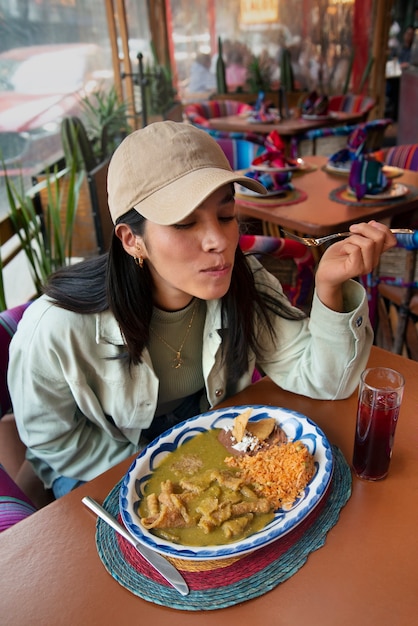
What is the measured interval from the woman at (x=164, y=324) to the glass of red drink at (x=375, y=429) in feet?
0.74

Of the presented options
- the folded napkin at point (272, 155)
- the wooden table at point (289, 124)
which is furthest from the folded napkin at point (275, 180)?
the wooden table at point (289, 124)

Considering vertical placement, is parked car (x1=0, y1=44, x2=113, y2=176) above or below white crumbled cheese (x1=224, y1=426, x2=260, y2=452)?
above

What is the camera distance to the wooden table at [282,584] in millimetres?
733

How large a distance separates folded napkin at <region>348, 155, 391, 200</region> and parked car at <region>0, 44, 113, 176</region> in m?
1.83

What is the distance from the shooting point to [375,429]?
3.06ft

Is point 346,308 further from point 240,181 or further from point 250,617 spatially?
point 250,617

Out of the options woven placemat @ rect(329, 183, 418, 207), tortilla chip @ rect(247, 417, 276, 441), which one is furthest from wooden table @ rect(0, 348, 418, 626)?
woven placemat @ rect(329, 183, 418, 207)

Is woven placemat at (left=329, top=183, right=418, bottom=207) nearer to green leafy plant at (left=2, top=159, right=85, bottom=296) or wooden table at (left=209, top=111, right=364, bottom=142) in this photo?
green leafy plant at (left=2, top=159, right=85, bottom=296)

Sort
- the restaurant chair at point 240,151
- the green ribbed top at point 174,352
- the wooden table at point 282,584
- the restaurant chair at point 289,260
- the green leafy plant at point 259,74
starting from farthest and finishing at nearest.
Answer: the green leafy plant at point 259,74
the restaurant chair at point 240,151
the restaurant chair at point 289,260
the green ribbed top at point 174,352
the wooden table at point 282,584

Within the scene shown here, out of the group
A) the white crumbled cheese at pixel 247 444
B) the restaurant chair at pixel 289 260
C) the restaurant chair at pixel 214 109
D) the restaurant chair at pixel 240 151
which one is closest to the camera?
the white crumbled cheese at pixel 247 444

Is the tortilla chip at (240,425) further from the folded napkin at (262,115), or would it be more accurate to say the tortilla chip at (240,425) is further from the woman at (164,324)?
the folded napkin at (262,115)

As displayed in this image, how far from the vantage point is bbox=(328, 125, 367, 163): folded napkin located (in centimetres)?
289

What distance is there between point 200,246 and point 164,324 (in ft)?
1.08

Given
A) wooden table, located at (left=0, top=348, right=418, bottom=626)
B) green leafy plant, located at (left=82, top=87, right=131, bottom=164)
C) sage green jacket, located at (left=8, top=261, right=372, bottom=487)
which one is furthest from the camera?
green leafy plant, located at (left=82, top=87, right=131, bottom=164)
